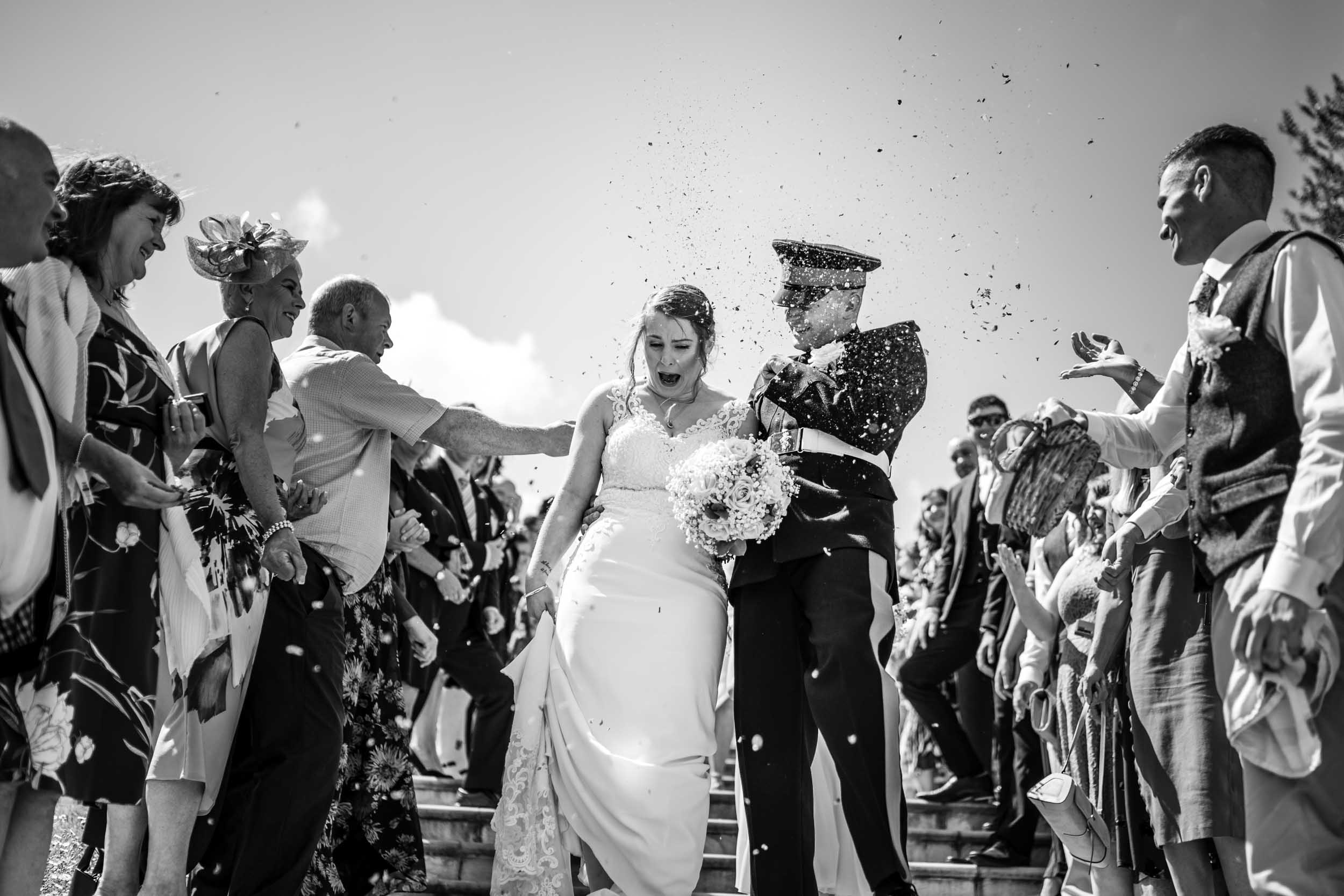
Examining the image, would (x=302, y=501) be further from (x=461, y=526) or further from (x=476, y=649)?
(x=476, y=649)

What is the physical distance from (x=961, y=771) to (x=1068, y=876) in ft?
10.9

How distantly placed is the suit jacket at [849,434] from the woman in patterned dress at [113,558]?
2.18 m

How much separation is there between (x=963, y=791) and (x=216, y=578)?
5.39 metres

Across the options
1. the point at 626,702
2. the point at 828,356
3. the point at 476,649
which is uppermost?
the point at 828,356

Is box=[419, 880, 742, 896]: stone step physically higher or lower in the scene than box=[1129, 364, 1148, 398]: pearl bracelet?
lower

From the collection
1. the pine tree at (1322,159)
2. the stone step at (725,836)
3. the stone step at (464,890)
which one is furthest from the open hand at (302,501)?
the pine tree at (1322,159)

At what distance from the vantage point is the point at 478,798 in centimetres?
757

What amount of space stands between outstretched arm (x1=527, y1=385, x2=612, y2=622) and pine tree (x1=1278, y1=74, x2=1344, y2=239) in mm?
7911

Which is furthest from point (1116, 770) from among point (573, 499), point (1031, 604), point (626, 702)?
point (573, 499)

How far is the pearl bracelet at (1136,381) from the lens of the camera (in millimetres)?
4355

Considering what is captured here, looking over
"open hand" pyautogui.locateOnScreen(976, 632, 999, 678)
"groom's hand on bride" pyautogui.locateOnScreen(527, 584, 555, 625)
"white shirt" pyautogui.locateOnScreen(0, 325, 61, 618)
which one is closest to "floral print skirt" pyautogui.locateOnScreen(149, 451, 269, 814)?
"white shirt" pyautogui.locateOnScreen(0, 325, 61, 618)

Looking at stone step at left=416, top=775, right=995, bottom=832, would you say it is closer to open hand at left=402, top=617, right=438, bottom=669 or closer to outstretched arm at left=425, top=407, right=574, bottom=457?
open hand at left=402, top=617, right=438, bottom=669

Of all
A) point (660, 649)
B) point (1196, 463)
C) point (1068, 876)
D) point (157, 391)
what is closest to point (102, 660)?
point (157, 391)

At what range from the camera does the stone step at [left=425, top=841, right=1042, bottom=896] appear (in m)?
6.12
